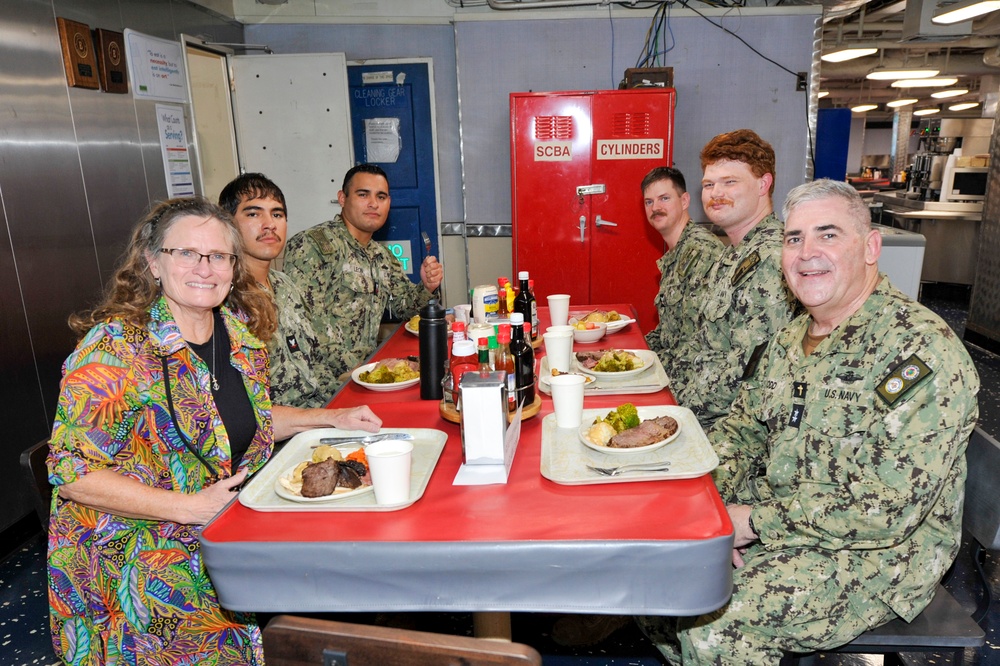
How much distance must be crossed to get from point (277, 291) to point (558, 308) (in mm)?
1136

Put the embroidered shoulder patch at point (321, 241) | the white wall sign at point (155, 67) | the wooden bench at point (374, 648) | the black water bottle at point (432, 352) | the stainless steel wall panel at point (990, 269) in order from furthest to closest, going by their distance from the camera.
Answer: the stainless steel wall panel at point (990, 269), the white wall sign at point (155, 67), the embroidered shoulder patch at point (321, 241), the black water bottle at point (432, 352), the wooden bench at point (374, 648)

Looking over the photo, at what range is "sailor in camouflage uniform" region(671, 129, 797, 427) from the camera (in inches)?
93.6

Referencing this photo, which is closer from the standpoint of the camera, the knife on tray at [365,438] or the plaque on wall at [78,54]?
the knife on tray at [365,438]

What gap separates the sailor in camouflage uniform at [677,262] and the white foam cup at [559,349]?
0.87 meters

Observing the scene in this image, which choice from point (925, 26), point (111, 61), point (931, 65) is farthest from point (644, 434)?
point (931, 65)

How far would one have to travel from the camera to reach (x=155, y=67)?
4391 mm

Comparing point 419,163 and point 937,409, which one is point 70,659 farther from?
point 419,163

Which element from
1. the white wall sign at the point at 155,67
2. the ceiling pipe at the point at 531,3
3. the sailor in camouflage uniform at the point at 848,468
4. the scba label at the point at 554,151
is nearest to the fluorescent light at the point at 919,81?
the ceiling pipe at the point at 531,3

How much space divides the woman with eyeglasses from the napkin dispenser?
1.21 feet

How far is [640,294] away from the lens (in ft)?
17.4

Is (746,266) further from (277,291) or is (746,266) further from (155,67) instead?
(155,67)

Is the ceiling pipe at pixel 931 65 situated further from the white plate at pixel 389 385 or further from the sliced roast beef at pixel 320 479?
the sliced roast beef at pixel 320 479

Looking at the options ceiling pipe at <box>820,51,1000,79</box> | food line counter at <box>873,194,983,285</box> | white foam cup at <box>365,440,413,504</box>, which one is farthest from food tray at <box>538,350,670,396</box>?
ceiling pipe at <box>820,51,1000,79</box>

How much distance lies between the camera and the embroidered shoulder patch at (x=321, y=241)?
3365 millimetres
